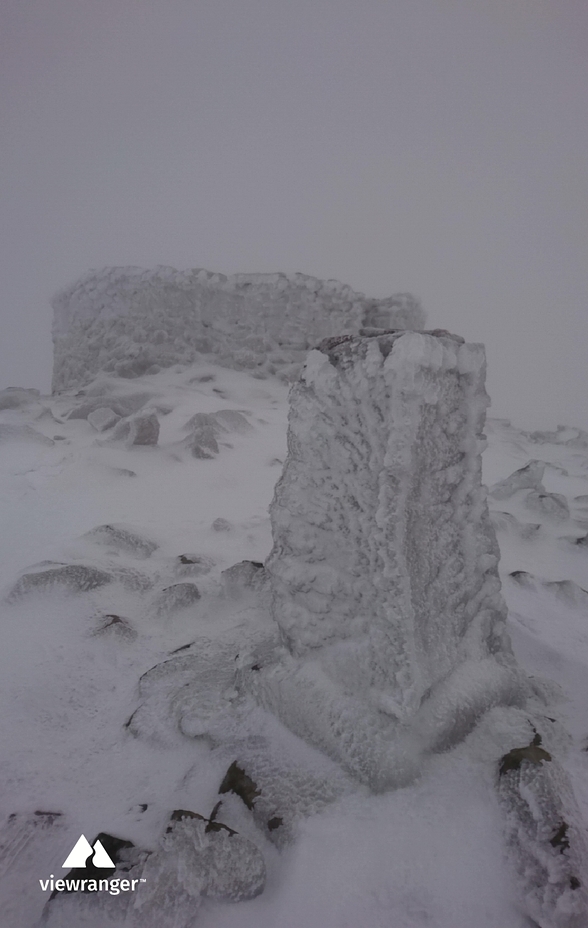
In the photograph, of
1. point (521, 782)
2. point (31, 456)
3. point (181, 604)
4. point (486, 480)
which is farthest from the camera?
point (486, 480)

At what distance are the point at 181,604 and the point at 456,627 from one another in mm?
834

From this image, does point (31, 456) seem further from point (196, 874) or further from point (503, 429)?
point (503, 429)

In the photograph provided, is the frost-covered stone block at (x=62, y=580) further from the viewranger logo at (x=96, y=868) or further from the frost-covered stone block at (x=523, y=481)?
the frost-covered stone block at (x=523, y=481)

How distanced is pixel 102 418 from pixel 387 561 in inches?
125

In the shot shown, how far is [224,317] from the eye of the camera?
5004 millimetres

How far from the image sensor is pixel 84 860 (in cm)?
92

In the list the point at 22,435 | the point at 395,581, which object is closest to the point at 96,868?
the point at 395,581

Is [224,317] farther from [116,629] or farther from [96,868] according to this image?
[96,868]

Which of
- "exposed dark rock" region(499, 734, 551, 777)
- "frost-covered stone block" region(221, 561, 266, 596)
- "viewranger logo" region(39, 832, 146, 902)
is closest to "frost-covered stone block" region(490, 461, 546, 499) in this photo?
"frost-covered stone block" region(221, 561, 266, 596)

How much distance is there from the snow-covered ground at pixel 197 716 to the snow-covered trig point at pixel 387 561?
3.5 inches

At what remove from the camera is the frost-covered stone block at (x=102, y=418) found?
12.5ft

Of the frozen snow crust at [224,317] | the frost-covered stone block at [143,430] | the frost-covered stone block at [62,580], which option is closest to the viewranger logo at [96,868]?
the frost-covered stone block at [62,580]

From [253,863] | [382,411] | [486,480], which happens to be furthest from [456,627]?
Answer: [486,480]

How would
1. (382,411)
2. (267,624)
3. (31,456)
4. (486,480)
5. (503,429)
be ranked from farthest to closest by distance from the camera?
(503,429)
(486,480)
(31,456)
(267,624)
(382,411)
